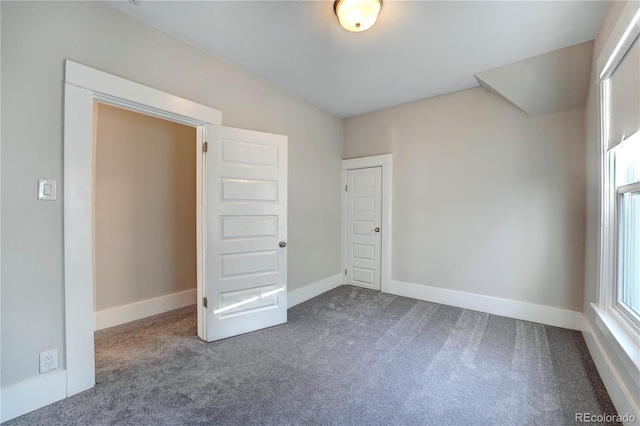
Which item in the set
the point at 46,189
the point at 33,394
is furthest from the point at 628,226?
the point at 33,394

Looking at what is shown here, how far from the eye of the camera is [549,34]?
2111 millimetres

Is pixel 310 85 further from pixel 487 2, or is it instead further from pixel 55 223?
pixel 55 223

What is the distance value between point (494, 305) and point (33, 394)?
160 inches

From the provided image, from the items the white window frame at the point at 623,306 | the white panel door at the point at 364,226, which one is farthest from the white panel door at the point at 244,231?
the white window frame at the point at 623,306

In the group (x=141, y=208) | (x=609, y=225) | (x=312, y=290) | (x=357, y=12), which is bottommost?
(x=312, y=290)

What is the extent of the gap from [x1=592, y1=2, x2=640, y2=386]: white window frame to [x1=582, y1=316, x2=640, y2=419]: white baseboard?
167mm

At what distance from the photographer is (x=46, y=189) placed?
5.26ft

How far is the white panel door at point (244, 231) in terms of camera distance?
2.40 meters

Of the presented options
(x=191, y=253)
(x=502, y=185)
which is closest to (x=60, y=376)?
(x=191, y=253)

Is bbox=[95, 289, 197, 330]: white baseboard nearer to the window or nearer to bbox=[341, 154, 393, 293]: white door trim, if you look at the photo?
bbox=[341, 154, 393, 293]: white door trim

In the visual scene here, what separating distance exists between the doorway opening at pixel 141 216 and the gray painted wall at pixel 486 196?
9.26ft

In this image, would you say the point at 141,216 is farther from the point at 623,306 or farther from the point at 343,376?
the point at 623,306

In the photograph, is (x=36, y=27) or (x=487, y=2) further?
(x=487, y=2)

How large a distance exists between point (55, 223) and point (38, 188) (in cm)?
23
